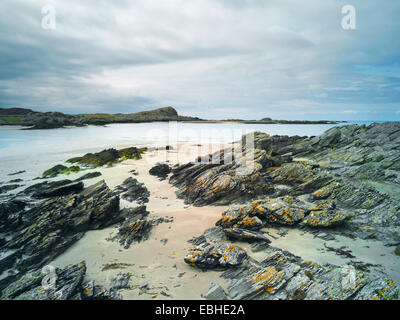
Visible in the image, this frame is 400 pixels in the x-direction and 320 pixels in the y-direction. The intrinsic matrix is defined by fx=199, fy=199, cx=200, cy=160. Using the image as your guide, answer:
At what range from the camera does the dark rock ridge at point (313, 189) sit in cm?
967

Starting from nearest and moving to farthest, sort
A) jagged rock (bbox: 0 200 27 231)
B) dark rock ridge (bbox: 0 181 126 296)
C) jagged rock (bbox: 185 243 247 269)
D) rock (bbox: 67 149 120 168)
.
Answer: jagged rock (bbox: 185 243 247 269) → dark rock ridge (bbox: 0 181 126 296) → jagged rock (bbox: 0 200 27 231) → rock (bbox: 67 149 120 168)

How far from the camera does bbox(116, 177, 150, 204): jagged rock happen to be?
1508cm

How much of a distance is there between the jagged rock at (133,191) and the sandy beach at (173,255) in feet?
9.78

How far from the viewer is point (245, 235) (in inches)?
345

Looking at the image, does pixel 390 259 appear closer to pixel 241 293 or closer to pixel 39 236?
pixel 241 293

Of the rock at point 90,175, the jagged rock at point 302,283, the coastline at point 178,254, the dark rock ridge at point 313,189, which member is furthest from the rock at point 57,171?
the jagged rock at point 302,283

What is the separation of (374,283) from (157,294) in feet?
20.4

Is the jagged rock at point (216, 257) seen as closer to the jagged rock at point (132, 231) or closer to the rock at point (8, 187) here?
the jagged rock at point (132, 231)

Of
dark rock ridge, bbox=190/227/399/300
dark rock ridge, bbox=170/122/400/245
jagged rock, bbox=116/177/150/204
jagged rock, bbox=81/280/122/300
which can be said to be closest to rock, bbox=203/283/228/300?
dark rock ridge, bbox=190/227/399/300

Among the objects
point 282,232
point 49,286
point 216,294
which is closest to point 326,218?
point 282,232

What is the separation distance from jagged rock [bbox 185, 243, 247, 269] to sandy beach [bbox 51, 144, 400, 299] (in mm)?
282

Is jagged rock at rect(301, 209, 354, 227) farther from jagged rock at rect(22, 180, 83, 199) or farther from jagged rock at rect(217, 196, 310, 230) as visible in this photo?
jagged rock at rect(22, 180, 83, 199)

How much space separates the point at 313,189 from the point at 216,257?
10.0 m

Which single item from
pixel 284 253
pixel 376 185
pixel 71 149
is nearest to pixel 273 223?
pixel 284 253
